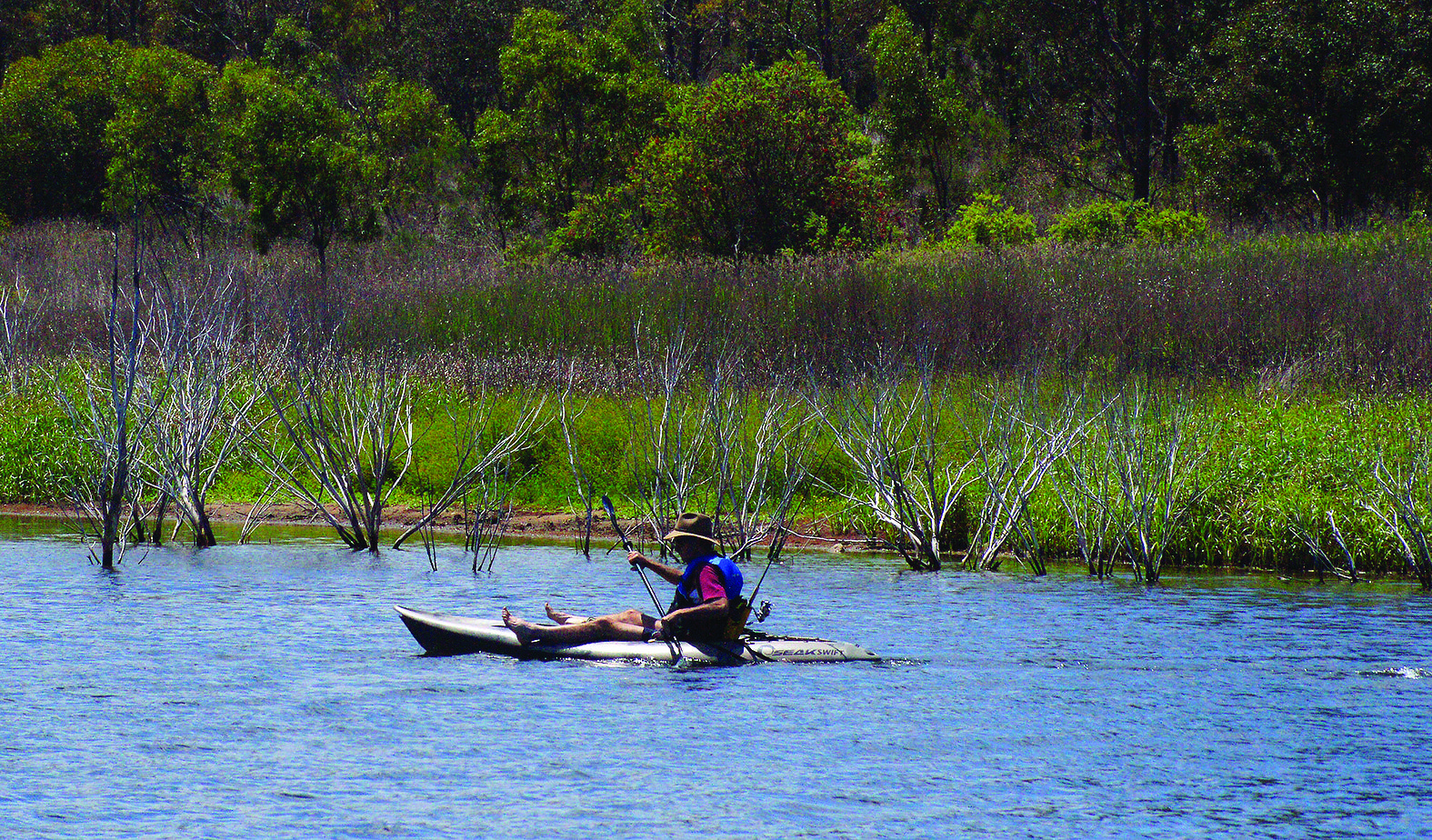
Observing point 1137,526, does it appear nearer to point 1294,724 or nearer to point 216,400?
point 1294,724

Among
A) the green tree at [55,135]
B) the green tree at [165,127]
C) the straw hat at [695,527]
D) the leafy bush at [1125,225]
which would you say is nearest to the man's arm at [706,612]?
the straw hat at [695,527]

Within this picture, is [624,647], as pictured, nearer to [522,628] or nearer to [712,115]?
[522,628]

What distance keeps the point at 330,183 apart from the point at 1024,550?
84.8ft

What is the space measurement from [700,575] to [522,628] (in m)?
1.73

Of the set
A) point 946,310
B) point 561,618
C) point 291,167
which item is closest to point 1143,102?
point 946,310

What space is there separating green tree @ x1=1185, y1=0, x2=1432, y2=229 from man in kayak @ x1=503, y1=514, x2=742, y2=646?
2808 centimetres

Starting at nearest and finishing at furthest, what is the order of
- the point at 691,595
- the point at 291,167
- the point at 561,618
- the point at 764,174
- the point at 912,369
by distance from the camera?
the point at 691,595, the point at 561,618, the point at 912,369, the point at 764,174, the point at 291,167

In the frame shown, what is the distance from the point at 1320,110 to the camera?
38.5 meters

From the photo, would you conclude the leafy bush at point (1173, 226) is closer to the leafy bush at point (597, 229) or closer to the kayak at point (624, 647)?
the leafy bush at point (597, 229)

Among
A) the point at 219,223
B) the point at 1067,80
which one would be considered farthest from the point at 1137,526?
the point at 219,223

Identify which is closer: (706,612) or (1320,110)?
(706,612)

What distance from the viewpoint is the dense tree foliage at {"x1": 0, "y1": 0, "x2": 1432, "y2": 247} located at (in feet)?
128

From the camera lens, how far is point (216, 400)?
20938mm

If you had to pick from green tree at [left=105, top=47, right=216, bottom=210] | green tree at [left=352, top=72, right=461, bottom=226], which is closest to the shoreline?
green tree at [left=105, top=47, right=216, bottom=210]
